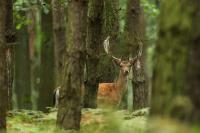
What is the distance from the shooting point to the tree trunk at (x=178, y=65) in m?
4.11

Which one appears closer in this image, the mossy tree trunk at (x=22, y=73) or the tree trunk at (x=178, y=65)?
the tree trunk at (x=178, y=65)

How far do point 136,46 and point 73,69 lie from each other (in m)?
7.31

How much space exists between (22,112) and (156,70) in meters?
8.07

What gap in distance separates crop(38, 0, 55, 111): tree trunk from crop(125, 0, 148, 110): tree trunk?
15.0 ft

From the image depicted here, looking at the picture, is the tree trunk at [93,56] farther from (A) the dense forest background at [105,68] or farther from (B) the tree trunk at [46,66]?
(B) the tree trunk at [46,66]

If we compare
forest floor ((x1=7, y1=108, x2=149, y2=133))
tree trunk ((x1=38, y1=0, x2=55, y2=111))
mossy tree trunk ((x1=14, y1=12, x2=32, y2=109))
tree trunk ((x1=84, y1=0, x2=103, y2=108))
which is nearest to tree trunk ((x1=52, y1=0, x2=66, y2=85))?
tree trunk ((x1=38, y1=0, x2=55, y2=111))

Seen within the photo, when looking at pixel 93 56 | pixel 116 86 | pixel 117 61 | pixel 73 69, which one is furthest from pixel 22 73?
pixel 73 69

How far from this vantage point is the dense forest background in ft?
13.9

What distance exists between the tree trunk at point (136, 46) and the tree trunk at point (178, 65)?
1107cm

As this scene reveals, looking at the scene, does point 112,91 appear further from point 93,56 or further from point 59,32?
point 59,32

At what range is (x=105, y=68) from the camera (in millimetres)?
15867

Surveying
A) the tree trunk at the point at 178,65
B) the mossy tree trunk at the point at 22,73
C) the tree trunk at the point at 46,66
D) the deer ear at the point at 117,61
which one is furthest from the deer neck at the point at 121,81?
the tree trunk at the point at 178,65

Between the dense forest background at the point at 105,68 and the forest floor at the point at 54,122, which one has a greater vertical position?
the dense forest background at the point at 105,68

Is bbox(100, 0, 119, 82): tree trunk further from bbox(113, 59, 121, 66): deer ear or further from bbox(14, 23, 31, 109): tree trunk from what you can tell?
Answer: bbox(14, 23, 31, 109): tree trunk
